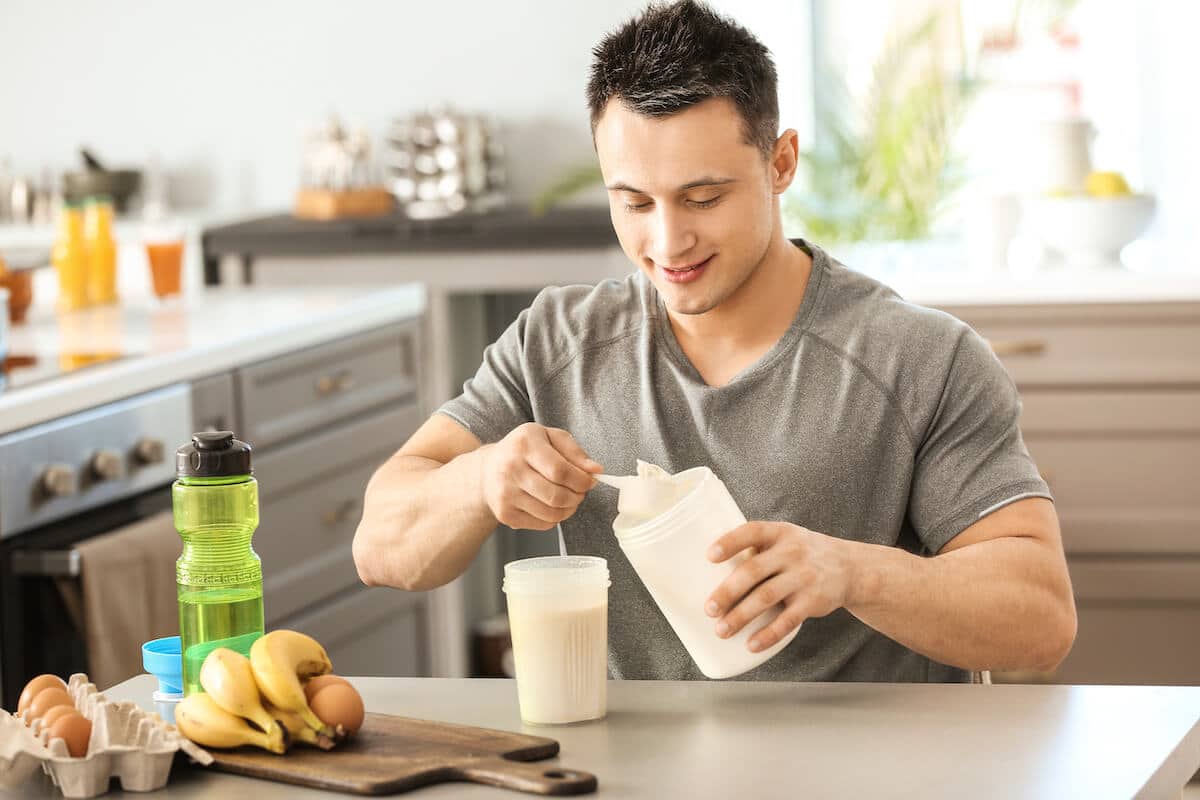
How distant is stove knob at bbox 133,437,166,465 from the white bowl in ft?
6.65

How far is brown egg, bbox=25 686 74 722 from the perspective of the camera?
4.29 feet

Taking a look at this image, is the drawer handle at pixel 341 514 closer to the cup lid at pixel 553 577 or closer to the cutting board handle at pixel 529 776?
the cup lid at pixel 553 577

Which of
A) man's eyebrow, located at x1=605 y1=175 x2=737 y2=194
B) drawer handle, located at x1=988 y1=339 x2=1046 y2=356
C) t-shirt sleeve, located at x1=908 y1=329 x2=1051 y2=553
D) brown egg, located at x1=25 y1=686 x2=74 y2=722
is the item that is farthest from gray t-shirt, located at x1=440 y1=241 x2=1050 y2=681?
drawer handle, located at x1=988 y1=339 x2=1046 y2=356

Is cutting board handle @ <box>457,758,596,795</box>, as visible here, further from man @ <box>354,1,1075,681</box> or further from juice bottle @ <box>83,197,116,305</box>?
juice bottle @ <box>83,197,116,305</box>

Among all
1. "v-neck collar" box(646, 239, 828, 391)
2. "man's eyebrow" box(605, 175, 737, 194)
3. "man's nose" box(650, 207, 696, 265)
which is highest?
"man's eyebrow" box(605, 175, 737, 194)

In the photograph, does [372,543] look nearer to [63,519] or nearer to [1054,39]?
[63,519]

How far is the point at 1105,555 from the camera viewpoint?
137 inches

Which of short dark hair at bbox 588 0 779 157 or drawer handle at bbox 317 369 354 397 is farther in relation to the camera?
drawer handle at bbox 317 369 354 397

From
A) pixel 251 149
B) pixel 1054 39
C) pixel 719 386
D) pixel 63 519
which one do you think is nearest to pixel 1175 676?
pixel 1054 39

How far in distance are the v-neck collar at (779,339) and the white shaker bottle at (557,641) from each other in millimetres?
496

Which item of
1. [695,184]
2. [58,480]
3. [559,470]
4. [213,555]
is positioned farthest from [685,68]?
[58,480]

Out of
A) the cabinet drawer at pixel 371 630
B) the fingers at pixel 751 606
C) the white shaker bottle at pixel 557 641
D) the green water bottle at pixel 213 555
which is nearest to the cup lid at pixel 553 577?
the white shaker bottle at pixel 557 641

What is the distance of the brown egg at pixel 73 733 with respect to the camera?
1248 mm

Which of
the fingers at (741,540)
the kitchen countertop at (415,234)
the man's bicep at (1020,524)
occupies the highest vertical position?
the kitchen countertop at (415,234)
